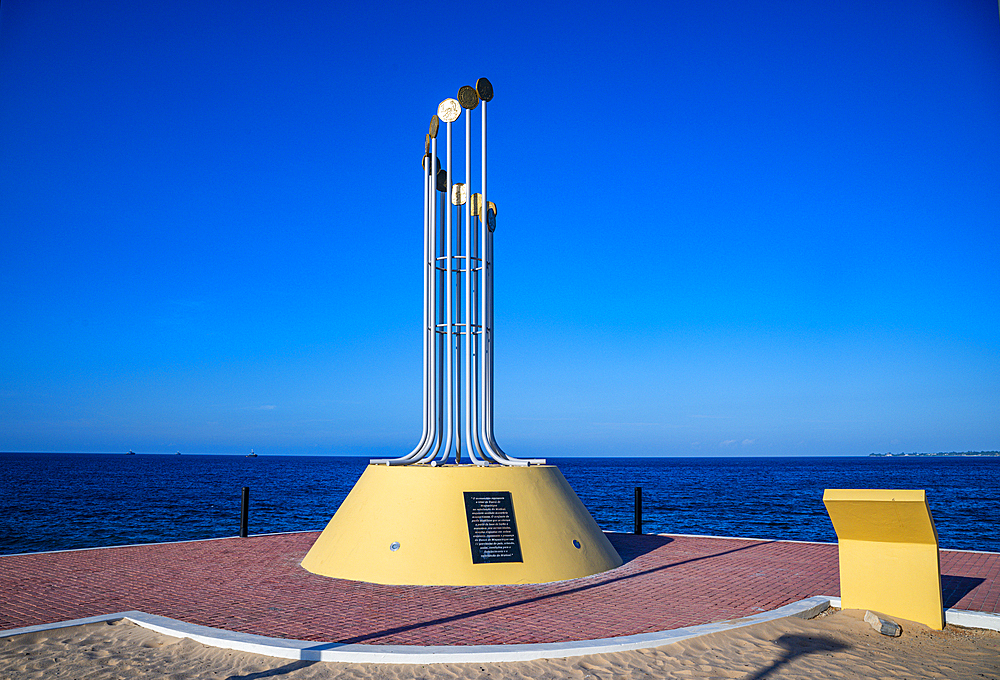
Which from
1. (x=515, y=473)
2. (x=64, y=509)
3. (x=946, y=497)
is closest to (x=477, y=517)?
(x=515, y=473)

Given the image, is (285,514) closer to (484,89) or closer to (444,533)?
(444,533)

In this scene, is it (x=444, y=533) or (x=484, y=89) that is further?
(x=484, y=89)

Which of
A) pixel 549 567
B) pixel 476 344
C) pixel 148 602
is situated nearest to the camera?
pixel 148 602

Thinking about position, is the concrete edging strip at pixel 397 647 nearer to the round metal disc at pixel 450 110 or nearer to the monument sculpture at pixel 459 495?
the monument sculpture at pixel 459 495

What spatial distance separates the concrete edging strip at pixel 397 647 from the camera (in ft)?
18.8

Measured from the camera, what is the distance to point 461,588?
28.3 ft

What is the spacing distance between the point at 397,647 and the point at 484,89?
27.7 feet

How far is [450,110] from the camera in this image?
11.0 m

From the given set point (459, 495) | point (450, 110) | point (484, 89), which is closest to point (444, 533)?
point (459, 495)

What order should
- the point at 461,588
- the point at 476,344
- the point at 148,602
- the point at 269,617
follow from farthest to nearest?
the point at 476,344 → the point at 461,588 → the point at 148,602 → the point at 269,617

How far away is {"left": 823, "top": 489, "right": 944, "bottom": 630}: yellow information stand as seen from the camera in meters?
7.03

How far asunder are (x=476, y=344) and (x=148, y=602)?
18.6ft

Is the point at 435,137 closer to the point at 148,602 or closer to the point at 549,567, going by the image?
the point at 549,567

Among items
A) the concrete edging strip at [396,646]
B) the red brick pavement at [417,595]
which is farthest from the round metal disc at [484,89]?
the concrete edging strip at [396,646]
